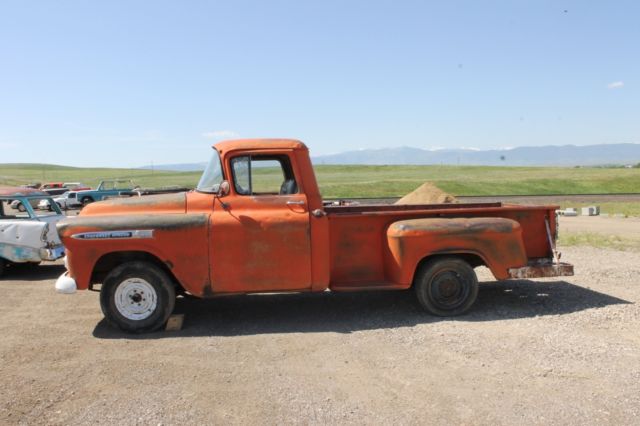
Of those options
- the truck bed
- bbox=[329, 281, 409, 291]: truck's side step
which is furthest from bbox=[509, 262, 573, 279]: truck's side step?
bbox=[329, 281, 409, 291]: truck's side step

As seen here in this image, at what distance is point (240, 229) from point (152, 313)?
145 centimetres

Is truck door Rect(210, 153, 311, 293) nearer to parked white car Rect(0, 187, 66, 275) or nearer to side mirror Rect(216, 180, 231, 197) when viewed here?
side mirror Rect(216, 180, 231, 197)

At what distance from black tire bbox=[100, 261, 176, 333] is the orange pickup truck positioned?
0.04ft

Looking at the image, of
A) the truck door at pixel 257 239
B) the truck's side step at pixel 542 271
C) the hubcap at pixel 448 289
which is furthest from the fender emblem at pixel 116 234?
the truck's side step at pixel 542 271

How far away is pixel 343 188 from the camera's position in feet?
144

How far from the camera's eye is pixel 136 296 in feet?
19.8

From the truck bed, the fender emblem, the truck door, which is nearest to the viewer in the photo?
the fender emblem

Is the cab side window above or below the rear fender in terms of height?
above

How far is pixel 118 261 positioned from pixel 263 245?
1.81m

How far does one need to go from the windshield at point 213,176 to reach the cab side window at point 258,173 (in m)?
0.19

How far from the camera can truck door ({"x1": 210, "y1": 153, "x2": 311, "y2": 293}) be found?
5922 millimetres

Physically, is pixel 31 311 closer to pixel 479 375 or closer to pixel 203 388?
pixel 203 388

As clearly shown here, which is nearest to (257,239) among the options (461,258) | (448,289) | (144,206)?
(144,206)

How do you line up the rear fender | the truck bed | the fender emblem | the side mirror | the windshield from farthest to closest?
1. the truck bed
2. the rear fender
3. the windshield
4. the side mirror
5. the fender emblem
